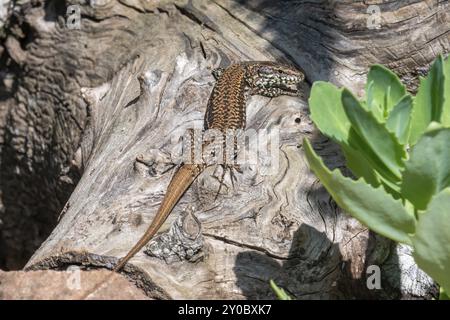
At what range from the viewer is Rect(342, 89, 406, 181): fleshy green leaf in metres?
2.38

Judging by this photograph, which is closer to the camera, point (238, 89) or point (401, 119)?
point (401, 119)

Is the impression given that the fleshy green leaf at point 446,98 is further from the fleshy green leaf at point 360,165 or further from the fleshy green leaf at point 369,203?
the fleshy green leaf at point 369,203

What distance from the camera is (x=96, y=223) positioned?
3.26 m

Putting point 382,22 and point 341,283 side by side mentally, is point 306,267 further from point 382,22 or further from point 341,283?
point 382,22

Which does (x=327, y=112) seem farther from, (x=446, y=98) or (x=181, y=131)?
(x=181, y=131)

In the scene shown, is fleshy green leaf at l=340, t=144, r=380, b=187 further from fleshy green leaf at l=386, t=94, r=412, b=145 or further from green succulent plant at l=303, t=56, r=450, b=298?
fleshy green leaf at l=386, t=94, r=412, b=145

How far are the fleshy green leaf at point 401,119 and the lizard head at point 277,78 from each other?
153cm

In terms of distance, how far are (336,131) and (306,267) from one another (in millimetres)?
691

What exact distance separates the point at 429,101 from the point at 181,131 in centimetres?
151

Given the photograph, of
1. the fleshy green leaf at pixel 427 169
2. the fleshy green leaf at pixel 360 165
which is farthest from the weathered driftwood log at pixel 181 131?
the fleshy green leaf at pixel 427 169

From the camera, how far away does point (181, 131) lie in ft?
12.4

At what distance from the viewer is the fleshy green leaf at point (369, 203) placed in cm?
232

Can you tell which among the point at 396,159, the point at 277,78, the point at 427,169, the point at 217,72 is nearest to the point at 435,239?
the point at 427,169
